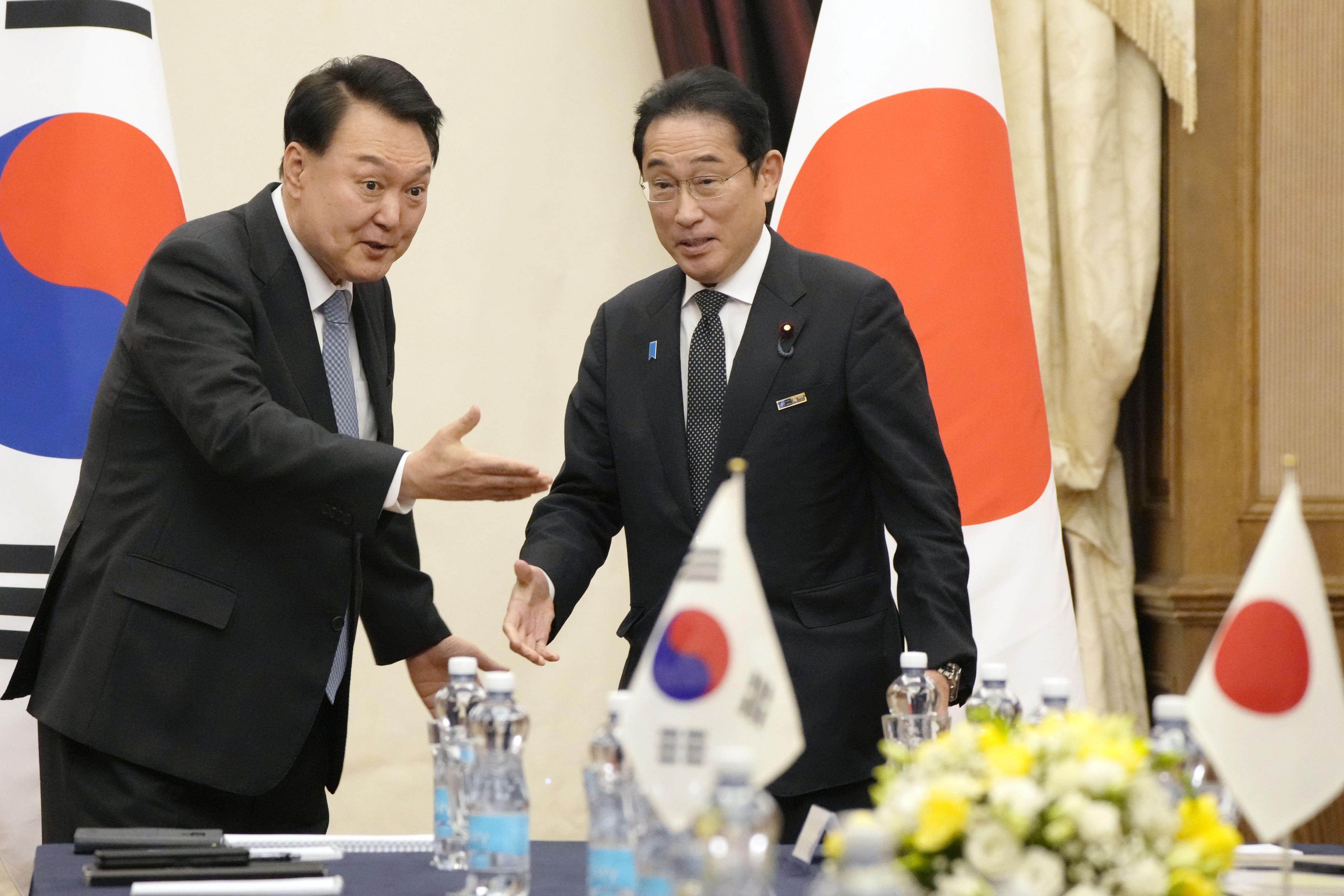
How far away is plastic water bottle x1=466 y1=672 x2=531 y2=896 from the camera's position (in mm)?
1416

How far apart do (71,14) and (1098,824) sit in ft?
8.71

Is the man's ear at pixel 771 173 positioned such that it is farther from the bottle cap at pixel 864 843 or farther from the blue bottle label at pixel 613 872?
the bottle cap at pixel 864 843

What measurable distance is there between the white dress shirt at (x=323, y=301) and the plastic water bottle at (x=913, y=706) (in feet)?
2.47

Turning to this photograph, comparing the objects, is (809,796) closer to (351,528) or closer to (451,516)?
(351,528)

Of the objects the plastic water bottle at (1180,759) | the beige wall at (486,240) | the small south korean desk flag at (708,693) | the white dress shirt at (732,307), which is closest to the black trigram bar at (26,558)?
the beige wall at (486,240)

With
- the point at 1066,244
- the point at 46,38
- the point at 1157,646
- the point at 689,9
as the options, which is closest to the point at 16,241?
the point at 46,38

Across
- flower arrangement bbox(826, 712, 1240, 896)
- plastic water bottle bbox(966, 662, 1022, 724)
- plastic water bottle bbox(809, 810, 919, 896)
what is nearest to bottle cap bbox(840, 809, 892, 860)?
plastic water bottle bbox(809, 810, 919, 896)

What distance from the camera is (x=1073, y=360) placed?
3.36 metres

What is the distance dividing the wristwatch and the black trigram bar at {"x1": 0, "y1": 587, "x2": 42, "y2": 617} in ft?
5.70

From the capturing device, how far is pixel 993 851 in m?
1.04

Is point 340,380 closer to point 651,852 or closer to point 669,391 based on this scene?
point 669,391

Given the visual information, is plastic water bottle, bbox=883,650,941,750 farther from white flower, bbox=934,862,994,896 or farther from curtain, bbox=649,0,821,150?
curtain, bbox=649,0,821,150

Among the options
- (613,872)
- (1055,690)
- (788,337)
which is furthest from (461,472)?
(1055,690)

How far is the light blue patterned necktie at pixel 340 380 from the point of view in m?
2.21
